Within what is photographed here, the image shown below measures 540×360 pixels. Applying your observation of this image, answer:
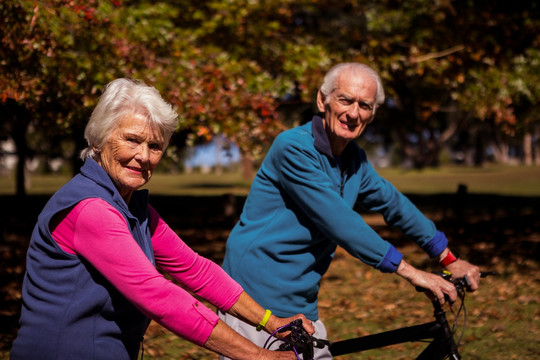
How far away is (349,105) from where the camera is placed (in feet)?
9.89

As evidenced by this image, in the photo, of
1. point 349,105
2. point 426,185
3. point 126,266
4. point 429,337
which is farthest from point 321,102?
point 426,185

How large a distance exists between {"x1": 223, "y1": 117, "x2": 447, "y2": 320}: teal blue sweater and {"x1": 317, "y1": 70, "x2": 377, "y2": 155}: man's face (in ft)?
0.29

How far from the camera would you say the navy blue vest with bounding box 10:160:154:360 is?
192cm

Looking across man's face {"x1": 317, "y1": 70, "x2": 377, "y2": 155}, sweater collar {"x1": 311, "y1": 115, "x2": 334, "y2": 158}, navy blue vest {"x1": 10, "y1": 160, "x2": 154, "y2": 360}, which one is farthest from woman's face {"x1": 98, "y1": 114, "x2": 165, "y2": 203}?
man's face {"x1": 317, "y1": 70, "x2": 377, "y2": 155}

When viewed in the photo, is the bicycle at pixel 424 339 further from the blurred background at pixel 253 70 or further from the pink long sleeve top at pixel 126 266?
the blurred background at pixel 253 70

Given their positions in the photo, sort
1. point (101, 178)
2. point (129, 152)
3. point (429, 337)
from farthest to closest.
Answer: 1. point (429, 337)
2. point (129, 152)
3. point (101, 178)

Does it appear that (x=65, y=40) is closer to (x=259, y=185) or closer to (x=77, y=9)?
(x=77, y=9)

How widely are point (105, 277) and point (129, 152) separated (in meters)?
0.49

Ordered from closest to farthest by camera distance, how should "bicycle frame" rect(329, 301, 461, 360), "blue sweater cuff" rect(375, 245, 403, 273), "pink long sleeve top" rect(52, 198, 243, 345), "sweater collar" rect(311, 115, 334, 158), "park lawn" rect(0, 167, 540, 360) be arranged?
"pink long sleeve top" rect(52, 198, 243, 345), "blue sweater cuff" rect(375, 245, 403, 273), "sweater collar" rect(311, 115, 334, 158), "bicycle frame" rect(329, 301, 461, 360), "park lawn" rect(0, 167, 540, 360)

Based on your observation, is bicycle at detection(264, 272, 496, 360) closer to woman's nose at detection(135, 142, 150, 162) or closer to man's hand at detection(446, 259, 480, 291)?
man's hand at detection(446, 259, 480, 291)

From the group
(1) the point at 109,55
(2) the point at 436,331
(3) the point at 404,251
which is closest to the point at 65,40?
(1) the point at 109,55

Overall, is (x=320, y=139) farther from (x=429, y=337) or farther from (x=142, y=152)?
(x=429, y=337)

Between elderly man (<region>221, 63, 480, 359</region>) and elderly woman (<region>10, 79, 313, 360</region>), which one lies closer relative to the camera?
elderly woman (<region>10, 79, 313, 360</region>)

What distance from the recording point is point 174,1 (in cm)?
1191
